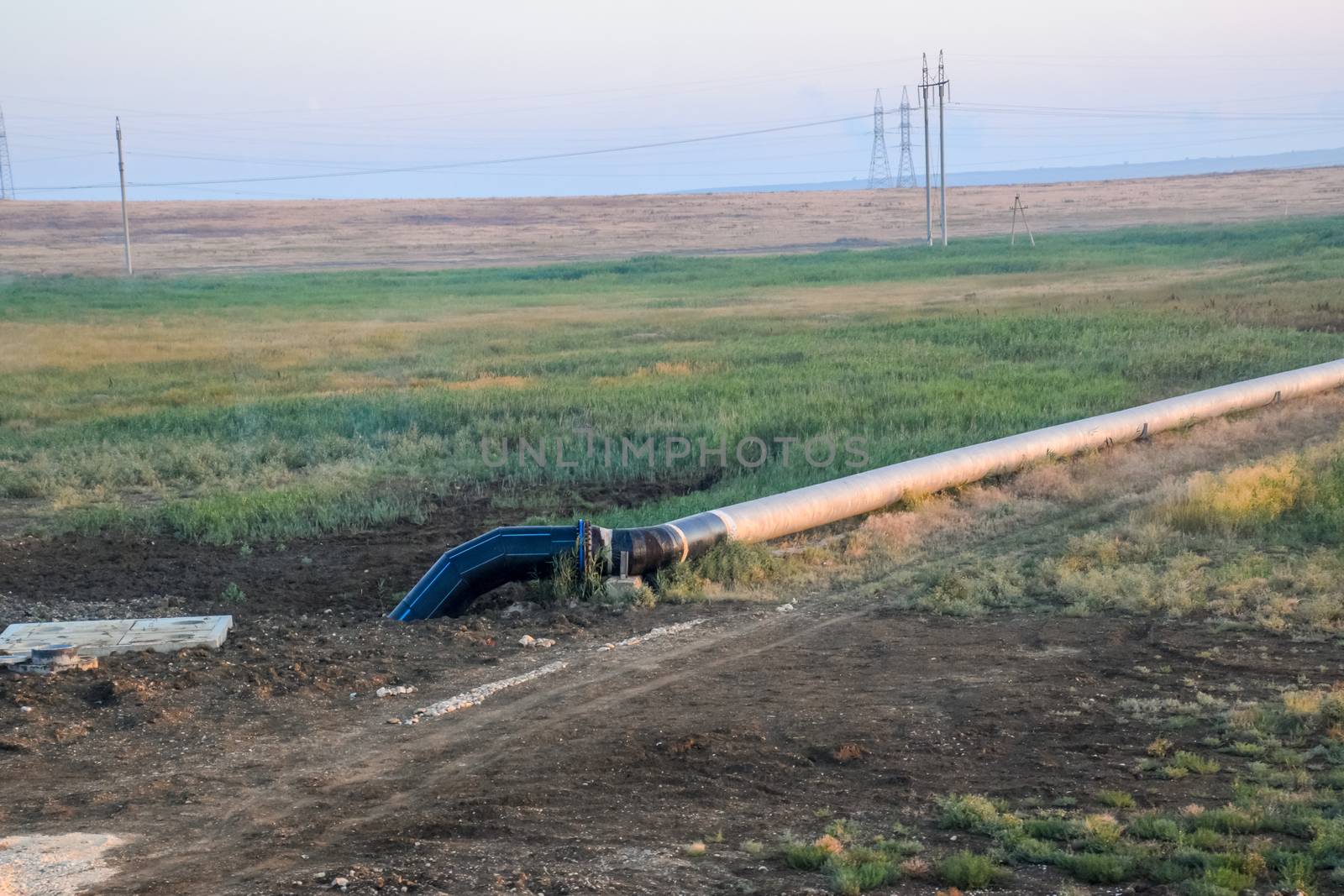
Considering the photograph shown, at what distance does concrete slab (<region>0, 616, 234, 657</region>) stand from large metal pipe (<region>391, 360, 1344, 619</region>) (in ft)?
4.80

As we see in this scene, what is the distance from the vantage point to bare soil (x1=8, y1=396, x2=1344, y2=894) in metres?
5.04

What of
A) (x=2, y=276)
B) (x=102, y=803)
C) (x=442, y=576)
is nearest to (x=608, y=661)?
(x=442, y=576)

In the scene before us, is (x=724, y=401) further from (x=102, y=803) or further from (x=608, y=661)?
(x=102, y=803)

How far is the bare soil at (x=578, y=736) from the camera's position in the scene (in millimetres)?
5043

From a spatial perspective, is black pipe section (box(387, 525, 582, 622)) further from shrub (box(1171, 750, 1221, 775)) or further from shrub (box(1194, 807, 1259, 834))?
shrub (box(1194, 807, 1259, 834))

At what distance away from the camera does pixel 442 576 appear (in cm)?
937

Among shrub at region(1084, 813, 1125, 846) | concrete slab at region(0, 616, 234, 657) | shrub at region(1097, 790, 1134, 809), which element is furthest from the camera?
concrete slab at region(0, 616, 234, 657)

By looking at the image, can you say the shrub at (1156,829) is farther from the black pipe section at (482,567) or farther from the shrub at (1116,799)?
the black pipe section at (482,567)

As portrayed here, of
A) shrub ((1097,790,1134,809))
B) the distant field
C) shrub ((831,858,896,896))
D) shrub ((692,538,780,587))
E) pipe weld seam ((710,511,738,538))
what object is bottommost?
shrub ((692,538,780,587))

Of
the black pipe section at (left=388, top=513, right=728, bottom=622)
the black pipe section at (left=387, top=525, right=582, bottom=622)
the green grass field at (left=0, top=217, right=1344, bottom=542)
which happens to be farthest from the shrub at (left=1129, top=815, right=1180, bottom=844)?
the green grass field at (left=0, top=217, right=1344, bottom=542)

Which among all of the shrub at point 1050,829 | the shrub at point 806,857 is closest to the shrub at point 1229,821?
the shrub at point 1050,829

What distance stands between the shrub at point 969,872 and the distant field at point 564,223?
57.1 meters

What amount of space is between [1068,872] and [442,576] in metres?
5.51

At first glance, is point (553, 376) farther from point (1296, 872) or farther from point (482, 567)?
point (1296, 872)
